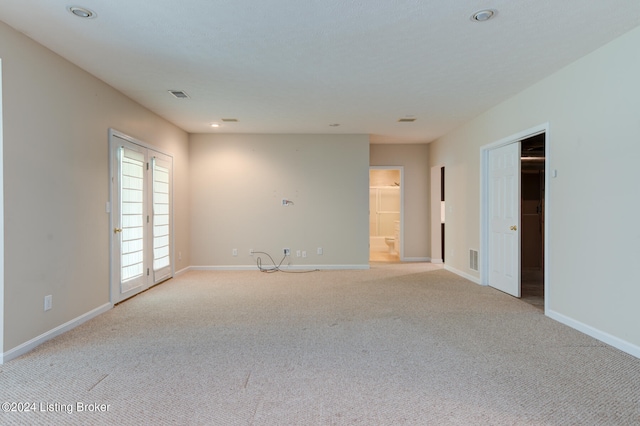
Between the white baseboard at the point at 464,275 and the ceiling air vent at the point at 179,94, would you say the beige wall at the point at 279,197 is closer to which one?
the white baseboard at the point at 464,275

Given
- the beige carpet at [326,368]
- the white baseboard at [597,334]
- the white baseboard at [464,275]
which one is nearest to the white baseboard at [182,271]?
the beige carpet at [326,368]

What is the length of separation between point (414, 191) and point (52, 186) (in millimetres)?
6376

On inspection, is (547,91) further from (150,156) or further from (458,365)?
(150,156)

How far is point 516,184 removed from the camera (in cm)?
444

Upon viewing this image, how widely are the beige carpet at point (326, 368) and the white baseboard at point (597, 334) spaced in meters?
0.07

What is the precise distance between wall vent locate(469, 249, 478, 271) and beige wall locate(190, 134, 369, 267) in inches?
73.5

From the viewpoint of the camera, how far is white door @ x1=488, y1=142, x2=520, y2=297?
4438 millimetres

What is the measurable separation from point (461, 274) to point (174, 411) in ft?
16.8

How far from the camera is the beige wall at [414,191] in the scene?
7.62 meters

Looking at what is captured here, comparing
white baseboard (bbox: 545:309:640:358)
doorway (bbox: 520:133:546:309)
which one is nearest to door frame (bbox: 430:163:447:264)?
doorway (bbox: 520:133:546:309)

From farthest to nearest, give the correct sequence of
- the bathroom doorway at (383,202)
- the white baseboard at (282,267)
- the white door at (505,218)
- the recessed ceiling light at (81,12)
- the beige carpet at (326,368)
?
the bathroom doorway at (383,202) → the white baseboard at (282,267) → the white door at (505,218) → the recessed ceiling light at (81,12) → the beige carpet at (326,368)

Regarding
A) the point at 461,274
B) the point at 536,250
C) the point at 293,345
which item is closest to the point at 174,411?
the point at 293,345

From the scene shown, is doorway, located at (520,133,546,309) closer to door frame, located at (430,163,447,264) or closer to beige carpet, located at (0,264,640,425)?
door frame, located at (430,163,447,264)

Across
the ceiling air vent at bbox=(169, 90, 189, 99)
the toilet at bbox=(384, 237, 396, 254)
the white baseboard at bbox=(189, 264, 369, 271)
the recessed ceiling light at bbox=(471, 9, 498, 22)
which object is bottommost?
the white baseboard at bbox=(189, 264, 369, 271)
